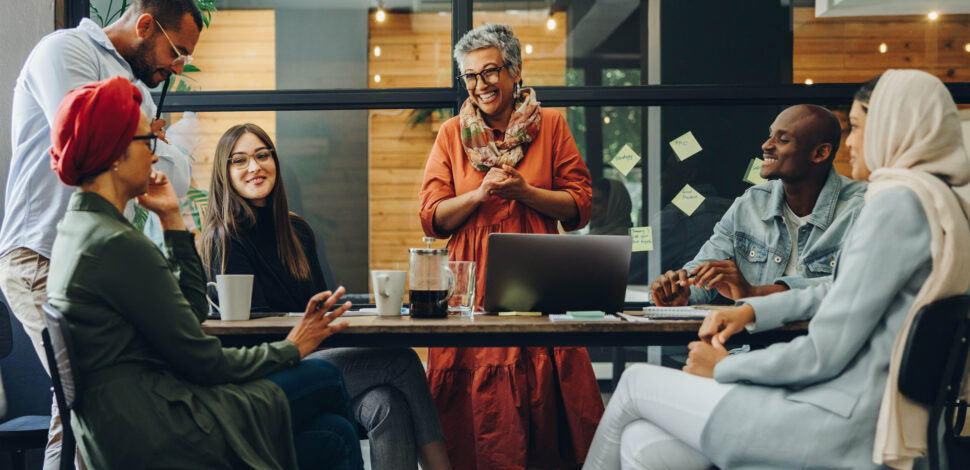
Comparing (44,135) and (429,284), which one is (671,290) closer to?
(429,284)

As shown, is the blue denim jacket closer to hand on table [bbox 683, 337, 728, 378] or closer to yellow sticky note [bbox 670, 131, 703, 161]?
hand on table [bbox 683, 337, 728, 378]

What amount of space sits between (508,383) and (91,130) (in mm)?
1494

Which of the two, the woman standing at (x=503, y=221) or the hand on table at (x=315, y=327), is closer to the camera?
the hand on table at (x=315, y=327)

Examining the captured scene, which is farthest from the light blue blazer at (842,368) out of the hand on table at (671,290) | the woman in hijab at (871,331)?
the hand on table at (671,290)

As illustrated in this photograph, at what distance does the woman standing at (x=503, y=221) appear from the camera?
253 centimetres

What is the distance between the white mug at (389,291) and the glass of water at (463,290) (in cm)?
16

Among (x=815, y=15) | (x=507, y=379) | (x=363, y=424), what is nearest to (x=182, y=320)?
(x=363, y=424)

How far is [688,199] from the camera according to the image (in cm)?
386

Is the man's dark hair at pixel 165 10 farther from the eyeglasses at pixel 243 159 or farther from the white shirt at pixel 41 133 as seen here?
the eyeglasses at pixel 243 159

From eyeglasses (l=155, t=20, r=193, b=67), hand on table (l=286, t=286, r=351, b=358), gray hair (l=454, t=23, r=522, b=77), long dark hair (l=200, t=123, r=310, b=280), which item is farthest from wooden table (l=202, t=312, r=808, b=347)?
gray hair (l=454, t=23, r=522, b=77)

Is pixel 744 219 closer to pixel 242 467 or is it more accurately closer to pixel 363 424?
pixel 363 424

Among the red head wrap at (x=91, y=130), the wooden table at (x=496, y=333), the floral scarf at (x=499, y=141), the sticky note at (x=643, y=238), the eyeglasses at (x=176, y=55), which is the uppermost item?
the eyeglasses at (x=176, y=55)

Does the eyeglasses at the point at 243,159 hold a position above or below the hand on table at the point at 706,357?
above

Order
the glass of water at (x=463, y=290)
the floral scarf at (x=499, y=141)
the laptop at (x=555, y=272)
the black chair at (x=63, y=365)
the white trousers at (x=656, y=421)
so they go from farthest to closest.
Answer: the floral scarf at (x=499, y=141) < the glass of water at (x=463, y=290) < the laptop at (x=555, y=272) < the white trousers at (x=656, y=421) < the black chair at (x=63, y=365)
